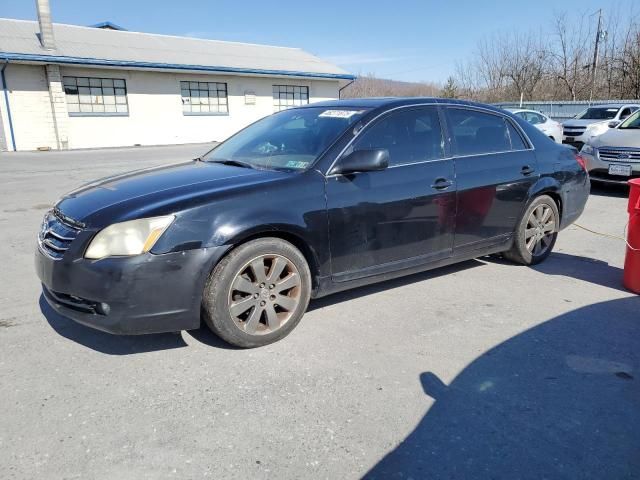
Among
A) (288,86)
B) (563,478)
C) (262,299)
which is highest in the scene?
(288,86)

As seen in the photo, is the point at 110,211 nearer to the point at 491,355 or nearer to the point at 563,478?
the point at 491,355

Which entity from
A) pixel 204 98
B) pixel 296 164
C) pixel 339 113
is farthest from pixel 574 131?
pixel 296 164

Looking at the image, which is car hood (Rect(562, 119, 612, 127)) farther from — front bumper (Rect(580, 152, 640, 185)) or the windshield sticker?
the windshield sticker

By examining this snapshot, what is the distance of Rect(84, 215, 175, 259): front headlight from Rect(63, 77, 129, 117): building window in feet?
65.1

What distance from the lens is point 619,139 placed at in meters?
9.39

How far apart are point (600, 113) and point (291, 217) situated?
19133 millimetres

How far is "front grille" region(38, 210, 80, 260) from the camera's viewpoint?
10.6 feet

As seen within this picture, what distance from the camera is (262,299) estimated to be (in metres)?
3.47

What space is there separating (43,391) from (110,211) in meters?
1.13

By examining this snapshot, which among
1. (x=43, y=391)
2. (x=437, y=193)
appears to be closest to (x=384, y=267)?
(x=437, y=193)

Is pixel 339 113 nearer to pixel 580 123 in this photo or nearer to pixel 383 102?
pixel 383 102

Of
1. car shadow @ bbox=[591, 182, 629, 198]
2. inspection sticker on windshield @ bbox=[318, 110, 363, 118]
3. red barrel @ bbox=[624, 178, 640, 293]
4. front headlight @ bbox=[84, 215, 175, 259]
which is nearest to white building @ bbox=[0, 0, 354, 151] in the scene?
car shadow @ bbox=[591, 182, 629, 198]

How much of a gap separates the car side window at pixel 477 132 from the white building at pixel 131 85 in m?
19.0

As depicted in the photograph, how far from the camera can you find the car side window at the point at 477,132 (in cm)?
459
